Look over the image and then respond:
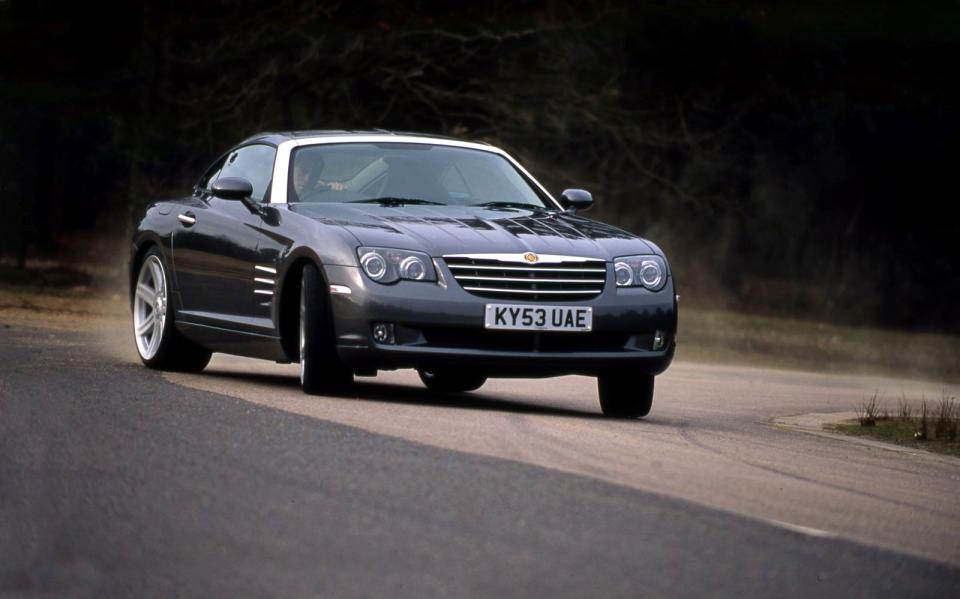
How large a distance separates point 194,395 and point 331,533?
14.1ft

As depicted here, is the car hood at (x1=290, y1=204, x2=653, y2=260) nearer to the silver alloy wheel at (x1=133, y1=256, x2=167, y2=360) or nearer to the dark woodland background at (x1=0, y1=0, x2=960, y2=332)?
the silver alloy wheel at (x1=133, y1=256, x2=167, y2=360)

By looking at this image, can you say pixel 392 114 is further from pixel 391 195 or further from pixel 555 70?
pixel 391 195

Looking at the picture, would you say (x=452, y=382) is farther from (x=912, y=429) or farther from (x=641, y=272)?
(x=912, y=429)

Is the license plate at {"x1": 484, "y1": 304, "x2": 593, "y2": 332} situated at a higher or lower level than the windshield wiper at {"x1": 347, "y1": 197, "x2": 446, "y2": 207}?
lower

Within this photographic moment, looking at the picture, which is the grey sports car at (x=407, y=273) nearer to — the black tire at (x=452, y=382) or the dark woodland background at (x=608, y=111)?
the black tire at (x=452, y=382)

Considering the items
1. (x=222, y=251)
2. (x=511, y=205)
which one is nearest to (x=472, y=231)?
(x=511, y=205)

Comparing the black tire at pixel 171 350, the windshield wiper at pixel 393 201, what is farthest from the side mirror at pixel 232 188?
the black tire at pixel 171 350

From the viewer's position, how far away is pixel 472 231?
1072 centimetres

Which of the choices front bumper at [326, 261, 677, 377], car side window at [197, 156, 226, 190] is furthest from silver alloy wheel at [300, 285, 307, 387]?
car side window at [197, 156, 226, 190]

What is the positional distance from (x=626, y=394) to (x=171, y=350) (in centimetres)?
307

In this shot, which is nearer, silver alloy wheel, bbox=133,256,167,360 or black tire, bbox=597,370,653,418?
black tire, bbox=597,370,653,418

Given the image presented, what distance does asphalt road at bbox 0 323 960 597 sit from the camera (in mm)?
5836

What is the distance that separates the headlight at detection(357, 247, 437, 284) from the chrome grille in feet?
0.39

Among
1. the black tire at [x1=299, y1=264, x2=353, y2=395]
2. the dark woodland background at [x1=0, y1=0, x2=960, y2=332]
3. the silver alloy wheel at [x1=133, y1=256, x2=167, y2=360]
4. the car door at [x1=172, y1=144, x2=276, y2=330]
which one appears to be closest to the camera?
the black tire at [x1=299, y1=264, x2=353, y2=395]
